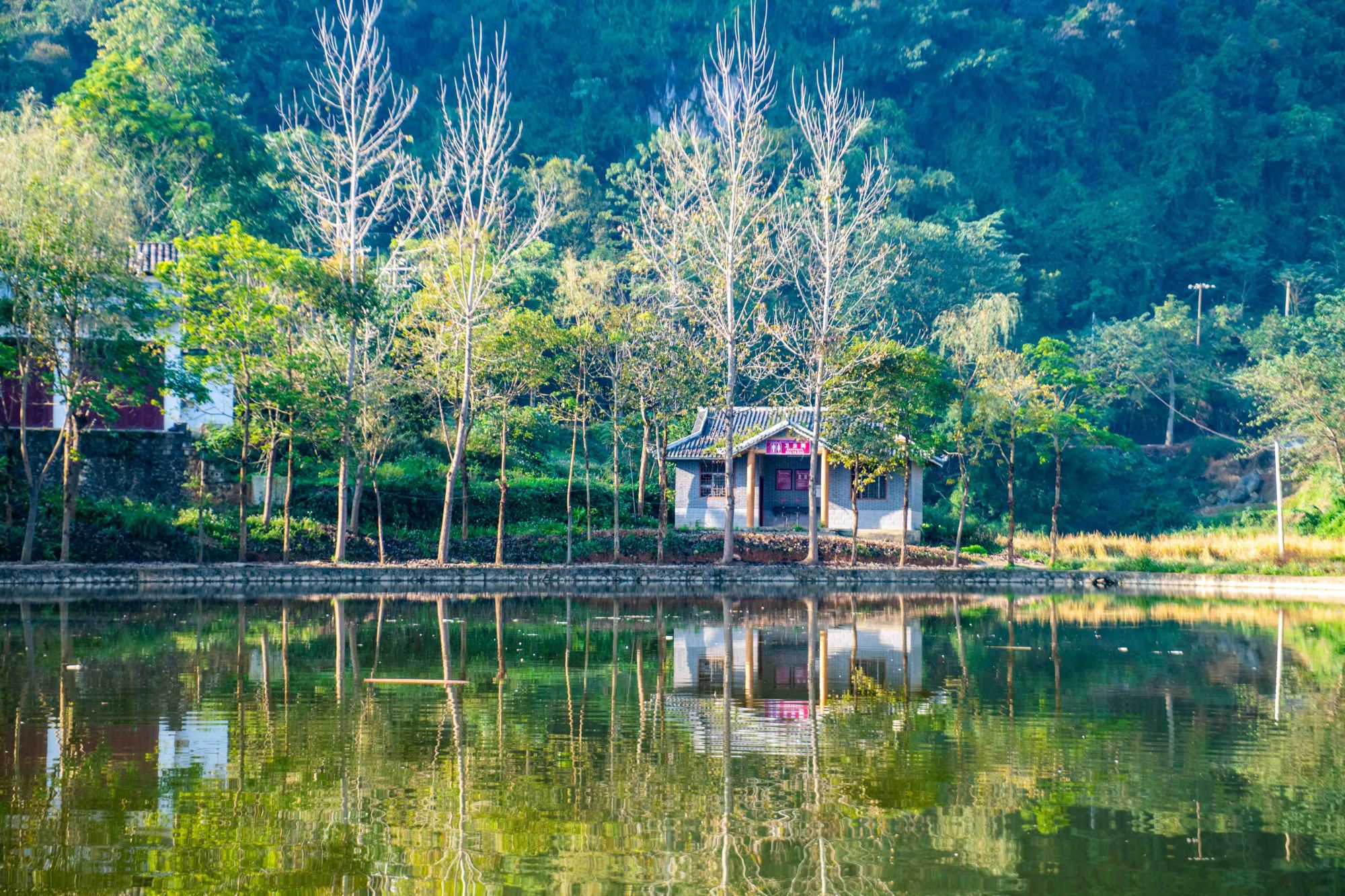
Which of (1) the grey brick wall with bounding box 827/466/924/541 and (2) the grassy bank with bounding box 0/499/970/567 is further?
(1) the grey brick wall with bounding box 827/466/924/541

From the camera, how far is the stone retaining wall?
2642 cm

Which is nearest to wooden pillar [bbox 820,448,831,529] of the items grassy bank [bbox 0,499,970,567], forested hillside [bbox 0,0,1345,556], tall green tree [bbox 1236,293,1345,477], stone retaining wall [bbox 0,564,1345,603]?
grassy bank [bbox 0,499,970,567]

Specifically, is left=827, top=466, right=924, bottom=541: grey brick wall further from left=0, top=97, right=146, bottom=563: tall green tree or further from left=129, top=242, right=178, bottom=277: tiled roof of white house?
left=0, top=97, right=146, bottom=563: tall green tree

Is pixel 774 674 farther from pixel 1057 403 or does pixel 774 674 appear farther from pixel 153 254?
pixel 153 254

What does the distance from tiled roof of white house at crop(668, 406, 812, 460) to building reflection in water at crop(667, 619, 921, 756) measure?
1905cm

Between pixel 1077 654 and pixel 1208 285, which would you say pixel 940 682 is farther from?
pixel 1208 285

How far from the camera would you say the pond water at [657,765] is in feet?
24.8

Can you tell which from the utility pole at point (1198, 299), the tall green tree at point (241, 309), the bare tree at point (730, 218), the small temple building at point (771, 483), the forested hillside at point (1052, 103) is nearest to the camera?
the tall green tree at point (241, 309)

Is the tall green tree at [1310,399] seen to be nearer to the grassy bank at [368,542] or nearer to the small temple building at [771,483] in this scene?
the small temple building at [771,483]

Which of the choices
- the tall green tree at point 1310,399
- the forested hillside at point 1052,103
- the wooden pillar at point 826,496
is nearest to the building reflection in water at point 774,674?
the wooden pillar at point 826,496

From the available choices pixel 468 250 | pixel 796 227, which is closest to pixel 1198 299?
pixel 796 227

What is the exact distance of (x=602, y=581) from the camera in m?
30.5

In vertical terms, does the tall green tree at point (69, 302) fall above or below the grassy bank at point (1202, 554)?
above

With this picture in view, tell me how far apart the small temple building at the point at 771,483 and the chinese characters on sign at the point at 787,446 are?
2cm
